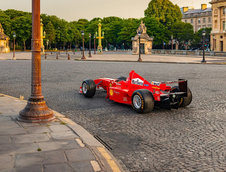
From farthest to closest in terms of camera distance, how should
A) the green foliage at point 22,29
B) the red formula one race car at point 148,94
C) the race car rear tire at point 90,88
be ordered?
the green foliage at point 22,29 → the race car rear tire at point 90,88 → the red formula one race car at point 148,94

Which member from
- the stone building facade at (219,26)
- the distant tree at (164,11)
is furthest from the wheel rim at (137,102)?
the distant tree at (164,11)

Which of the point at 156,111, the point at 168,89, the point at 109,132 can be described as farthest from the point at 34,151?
the point at 168,89

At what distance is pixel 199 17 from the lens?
14375 centimetres

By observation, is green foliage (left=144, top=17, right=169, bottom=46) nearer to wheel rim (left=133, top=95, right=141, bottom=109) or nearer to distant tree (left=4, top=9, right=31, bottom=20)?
distant tree (left=4, top=9, right=31, bottom=20)

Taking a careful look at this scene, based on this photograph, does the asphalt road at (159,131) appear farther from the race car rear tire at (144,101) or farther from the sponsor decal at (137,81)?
the sponsor decal at (137,81)

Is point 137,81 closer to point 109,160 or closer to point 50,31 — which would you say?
point 109,160

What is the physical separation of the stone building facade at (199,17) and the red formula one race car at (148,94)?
138 meters

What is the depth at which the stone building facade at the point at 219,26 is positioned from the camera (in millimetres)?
96037

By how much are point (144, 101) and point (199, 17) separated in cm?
14412

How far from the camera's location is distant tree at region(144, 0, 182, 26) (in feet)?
325

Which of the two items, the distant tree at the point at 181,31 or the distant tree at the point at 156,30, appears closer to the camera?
the distant tree at the point at 156,30

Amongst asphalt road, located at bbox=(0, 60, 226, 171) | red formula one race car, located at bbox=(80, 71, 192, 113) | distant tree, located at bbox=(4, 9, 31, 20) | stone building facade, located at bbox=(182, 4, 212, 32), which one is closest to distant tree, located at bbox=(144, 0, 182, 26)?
stone building facade, located at bbox=(182, 4, 212, 32)

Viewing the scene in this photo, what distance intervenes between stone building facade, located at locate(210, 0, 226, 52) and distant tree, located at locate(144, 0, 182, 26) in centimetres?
1185

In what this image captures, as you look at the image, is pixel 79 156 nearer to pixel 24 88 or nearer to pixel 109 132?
pixel 109 132
